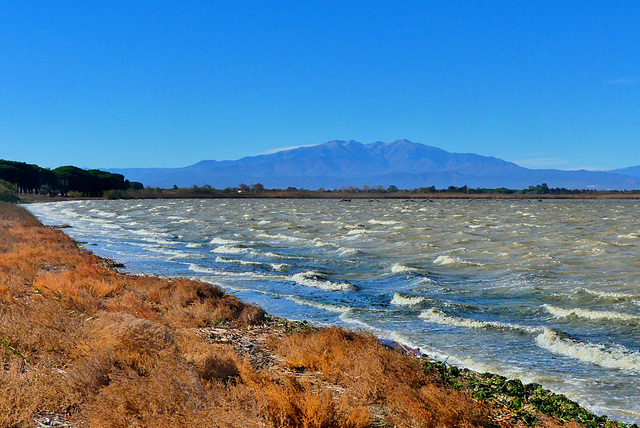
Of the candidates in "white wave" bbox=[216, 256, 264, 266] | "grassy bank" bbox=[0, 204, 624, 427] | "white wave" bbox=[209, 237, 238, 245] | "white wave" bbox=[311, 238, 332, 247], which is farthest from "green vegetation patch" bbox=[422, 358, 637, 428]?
"white wave" bbox=[209, 237, 238, 245]

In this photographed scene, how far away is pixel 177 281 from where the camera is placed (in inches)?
652

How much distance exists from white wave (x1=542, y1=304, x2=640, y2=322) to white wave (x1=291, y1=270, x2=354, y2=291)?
22.3 feet

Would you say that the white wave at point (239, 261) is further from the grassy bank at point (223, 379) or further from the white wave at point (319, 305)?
the grassy bank at point (223, 379)

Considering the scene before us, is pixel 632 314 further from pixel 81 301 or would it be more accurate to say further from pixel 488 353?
pixel 81 301

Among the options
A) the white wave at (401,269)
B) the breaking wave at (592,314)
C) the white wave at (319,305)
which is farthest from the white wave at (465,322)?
the white wave at (401,269)

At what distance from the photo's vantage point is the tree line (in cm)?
12912

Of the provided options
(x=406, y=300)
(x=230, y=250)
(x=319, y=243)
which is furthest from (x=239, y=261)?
(x=406, y=300)

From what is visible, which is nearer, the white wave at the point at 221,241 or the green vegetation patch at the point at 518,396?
the green vegetation patch at the point at 518,396

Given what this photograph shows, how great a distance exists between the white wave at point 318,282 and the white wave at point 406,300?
2394 mm

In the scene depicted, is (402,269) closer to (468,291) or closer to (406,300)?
(468,291)

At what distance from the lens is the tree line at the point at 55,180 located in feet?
424

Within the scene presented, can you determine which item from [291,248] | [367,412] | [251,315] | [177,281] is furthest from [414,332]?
[291,248]

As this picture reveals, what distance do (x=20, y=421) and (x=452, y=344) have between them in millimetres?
8554

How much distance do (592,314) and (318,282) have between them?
9267mm
